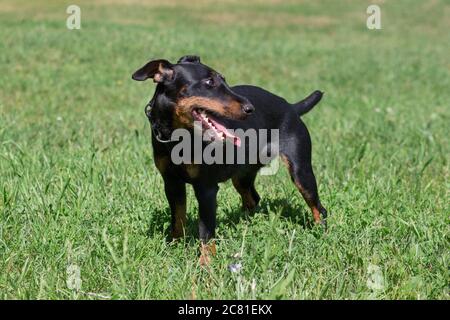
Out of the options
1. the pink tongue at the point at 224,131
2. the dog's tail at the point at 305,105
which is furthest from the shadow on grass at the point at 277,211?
the pink tongue at the point at 224,131

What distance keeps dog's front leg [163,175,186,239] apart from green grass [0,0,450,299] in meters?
0.11

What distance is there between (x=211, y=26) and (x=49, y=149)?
1749 centimetres

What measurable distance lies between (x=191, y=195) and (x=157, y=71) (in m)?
1.49

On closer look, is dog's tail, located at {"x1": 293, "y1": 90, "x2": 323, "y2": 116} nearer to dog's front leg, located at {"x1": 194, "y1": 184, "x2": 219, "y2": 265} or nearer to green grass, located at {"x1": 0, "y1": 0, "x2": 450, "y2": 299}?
green grass, located at {"x1": 0, "y1": 0, "x2": 450, "y2": 299}

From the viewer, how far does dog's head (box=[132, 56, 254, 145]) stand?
373 centimetres

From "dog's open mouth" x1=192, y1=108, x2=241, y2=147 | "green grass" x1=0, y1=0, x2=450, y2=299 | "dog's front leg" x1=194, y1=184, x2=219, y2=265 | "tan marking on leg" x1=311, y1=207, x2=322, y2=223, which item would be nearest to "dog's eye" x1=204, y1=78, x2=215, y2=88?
"dog's open mouth" x1=192, y1=108, x2=241, y2=147

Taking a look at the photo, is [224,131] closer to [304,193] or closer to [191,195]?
[304,193]

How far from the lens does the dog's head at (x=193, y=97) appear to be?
3.73m

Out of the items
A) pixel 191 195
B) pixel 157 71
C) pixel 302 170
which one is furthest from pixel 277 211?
pixel 157 71

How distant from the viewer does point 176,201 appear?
13.6 feet

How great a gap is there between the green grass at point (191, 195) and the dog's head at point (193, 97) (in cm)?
72

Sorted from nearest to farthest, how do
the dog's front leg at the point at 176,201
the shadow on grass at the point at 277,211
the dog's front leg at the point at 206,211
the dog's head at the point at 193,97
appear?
the dog's head at the point at 193,97 < the dog's front leg at the point at 206,211 < the dog's front leg at the point at 176,201 < the shadow on grass at the point at 277,211

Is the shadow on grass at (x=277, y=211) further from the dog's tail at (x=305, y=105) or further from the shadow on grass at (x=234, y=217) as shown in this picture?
the dog's tail at (x=305, y=105)

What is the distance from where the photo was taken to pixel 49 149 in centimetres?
618
